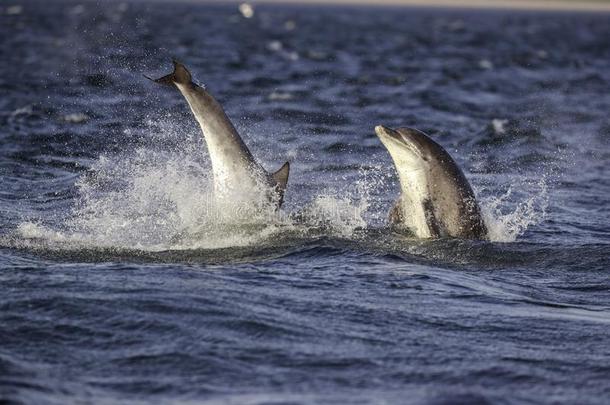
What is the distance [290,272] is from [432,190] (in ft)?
8.18

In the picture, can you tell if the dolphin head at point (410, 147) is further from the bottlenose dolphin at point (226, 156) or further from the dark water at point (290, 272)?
the bottlenose dolphin at point (226, 156)

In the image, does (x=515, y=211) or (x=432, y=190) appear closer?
(x=432, y=190)

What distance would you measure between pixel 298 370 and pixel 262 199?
5.06m

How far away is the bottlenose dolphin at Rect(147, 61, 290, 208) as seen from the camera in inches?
553

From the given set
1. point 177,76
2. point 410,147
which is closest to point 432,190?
point 410,147

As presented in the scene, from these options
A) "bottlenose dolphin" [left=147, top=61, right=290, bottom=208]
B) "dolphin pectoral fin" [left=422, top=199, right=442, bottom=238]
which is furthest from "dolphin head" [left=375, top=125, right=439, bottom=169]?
"bottlenose dolphin" [left=147, top=61, right=290, bottom=208]

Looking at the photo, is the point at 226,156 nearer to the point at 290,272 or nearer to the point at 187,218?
the point at 187,218

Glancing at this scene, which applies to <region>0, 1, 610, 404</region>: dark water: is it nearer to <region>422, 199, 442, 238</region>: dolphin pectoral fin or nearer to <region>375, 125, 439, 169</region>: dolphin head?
<region>422, 199, 442, 238</region>: dolphin pectoral fin

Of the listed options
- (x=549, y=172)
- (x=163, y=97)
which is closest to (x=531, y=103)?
(x=163, y=97)

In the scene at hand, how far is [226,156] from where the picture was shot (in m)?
14.1

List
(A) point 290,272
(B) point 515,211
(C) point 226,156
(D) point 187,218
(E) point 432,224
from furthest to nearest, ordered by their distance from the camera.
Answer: (B) point 515,211 < (D) point 187,218 < (C) point 226,156 < (E) point 432,224 < (A) point 290,272

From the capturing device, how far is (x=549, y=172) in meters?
21.3

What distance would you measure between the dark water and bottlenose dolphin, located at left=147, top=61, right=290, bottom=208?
0.38 metres

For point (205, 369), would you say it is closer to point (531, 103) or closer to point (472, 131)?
point (472, 131)
